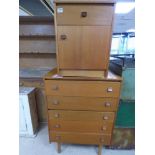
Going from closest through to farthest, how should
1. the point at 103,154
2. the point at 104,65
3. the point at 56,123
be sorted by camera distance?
the point at 104,65 → the point at 56,123 → the point at 103,154

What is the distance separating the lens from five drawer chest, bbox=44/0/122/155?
3.61ft

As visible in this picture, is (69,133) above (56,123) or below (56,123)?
below

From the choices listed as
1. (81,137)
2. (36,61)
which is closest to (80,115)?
(81,137)

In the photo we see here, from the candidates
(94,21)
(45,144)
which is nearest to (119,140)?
Result: (45,144)

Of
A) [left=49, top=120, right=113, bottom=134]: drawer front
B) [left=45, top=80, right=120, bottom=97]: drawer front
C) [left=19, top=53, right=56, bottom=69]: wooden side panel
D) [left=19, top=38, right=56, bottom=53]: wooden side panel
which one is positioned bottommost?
[left=49, top=120, right=113, bottom=134]: drawer front

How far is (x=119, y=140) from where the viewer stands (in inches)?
66.2

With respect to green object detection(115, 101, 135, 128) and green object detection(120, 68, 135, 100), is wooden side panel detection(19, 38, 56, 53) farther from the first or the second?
green object detection(115, 101, 135, 128)

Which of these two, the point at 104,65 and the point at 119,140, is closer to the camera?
the point at 104,65

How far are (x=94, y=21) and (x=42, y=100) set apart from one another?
57.4 inches

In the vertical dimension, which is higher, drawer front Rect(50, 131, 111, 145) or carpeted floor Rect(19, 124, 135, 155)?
drawer front Rect(50, 131, 111, 145)

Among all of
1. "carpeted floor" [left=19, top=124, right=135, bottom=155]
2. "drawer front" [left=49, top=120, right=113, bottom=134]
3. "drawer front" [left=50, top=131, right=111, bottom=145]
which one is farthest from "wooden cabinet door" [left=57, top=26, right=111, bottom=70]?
"carpeted floor" [left=19, top=124, right=135, bottom=155]

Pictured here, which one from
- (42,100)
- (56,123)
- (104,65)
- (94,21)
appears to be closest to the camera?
(94,21)
